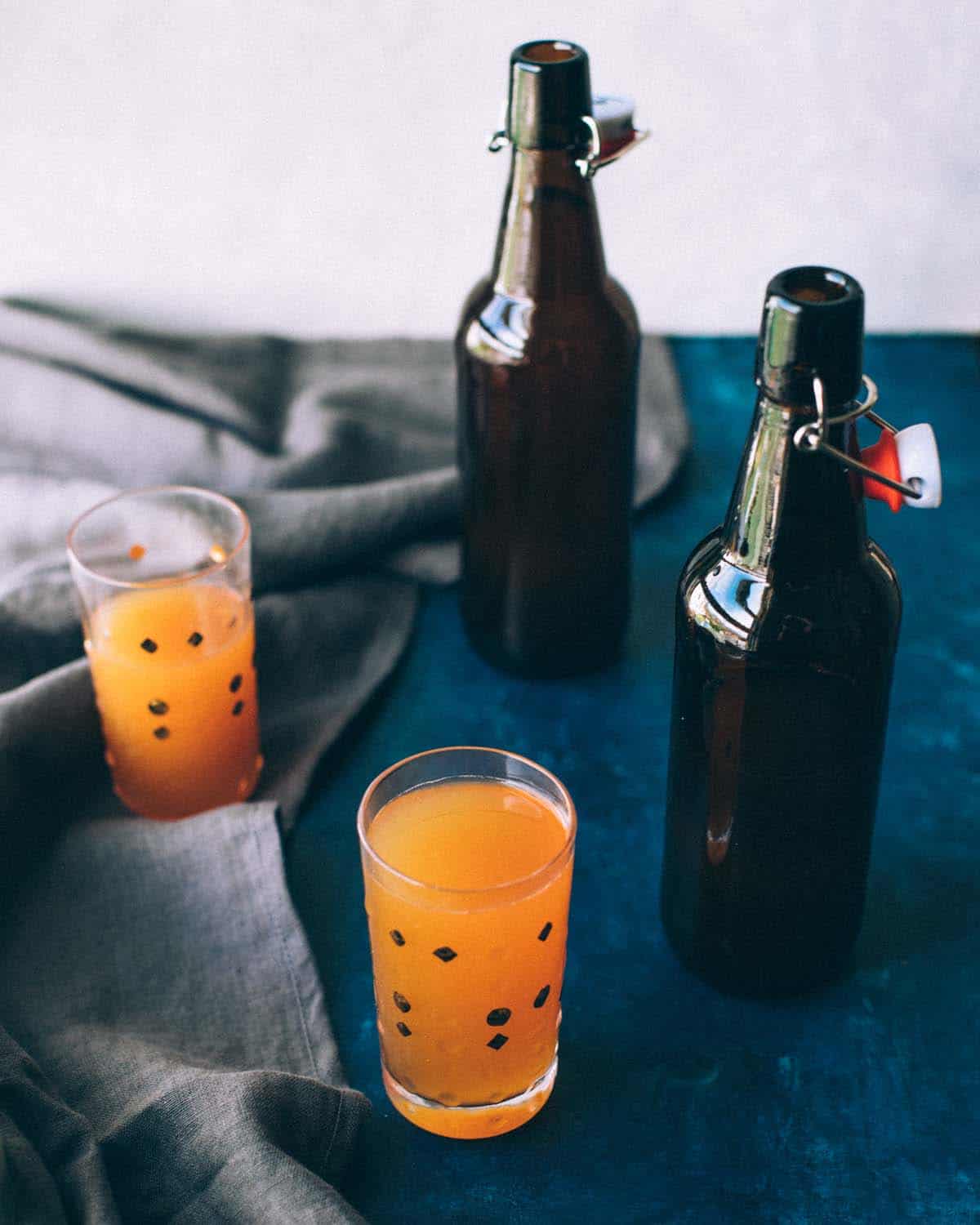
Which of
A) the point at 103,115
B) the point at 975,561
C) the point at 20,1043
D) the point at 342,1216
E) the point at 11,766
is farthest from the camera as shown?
the point at 103,115

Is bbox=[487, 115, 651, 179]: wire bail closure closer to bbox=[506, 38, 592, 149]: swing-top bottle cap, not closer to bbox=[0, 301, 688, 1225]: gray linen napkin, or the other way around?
bbox=[506, 38, 592, 149]: swing-top bottle cap

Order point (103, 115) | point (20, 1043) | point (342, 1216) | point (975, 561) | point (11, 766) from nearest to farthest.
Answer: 1. point (342, 1216)
2. point (20, 1043)
3. point (11, 766)
4. point (975, 561)
5. point (103, 115)

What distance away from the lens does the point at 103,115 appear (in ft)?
4.00

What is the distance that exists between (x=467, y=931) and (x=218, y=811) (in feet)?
0.79

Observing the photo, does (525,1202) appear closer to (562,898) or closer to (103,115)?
(562,898)

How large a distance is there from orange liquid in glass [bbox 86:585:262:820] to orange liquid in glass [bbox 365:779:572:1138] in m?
0.20

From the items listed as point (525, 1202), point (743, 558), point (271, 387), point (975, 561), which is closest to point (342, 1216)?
point (525, 1202)

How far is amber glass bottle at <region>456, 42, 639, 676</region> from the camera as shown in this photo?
0.77 metres

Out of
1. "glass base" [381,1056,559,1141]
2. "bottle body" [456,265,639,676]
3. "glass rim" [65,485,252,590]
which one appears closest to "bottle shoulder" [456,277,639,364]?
"bottle body" [456,265,639,676]

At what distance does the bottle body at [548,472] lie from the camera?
83cm

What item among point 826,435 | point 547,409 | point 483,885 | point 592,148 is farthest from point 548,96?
point 483,885

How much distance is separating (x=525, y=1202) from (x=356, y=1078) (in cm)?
11

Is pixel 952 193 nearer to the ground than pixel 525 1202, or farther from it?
farther from it

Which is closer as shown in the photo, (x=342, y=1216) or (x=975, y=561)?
(x=342, y=1216)
